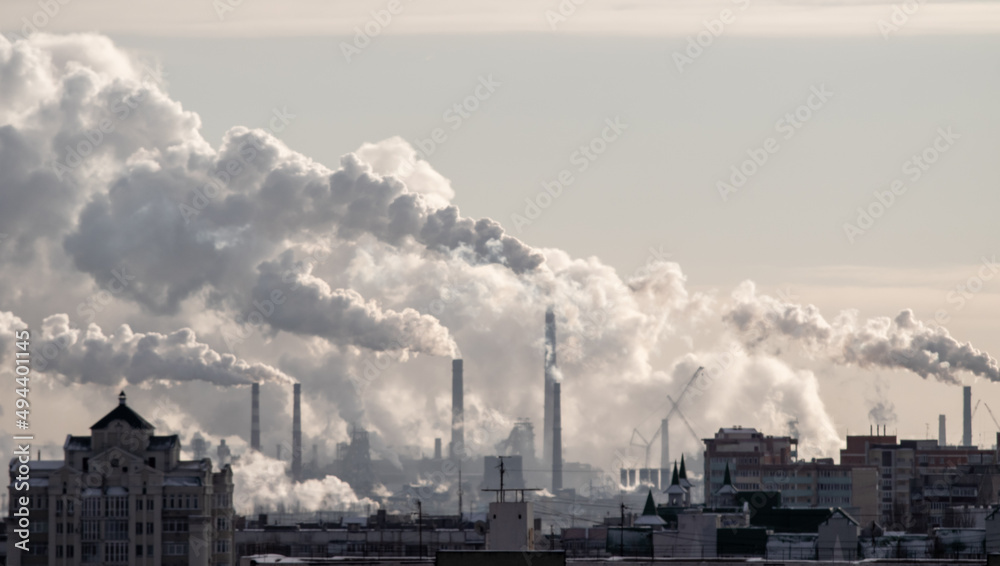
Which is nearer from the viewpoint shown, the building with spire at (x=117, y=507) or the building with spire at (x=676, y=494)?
the building with spire at (x=117, y=507)

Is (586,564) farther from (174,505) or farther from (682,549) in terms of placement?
(174,505)

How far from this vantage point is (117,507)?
12756 cm

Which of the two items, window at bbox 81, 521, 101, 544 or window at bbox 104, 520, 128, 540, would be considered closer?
window at bbox 81, 521, 101, 544

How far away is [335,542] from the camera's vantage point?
170m

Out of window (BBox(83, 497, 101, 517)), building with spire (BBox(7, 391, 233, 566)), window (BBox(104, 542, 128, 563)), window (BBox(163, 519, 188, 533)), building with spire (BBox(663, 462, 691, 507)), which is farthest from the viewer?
building with spire (BBox(663, 462, 691, 507))

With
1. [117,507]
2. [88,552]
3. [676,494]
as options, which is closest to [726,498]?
[676,494]

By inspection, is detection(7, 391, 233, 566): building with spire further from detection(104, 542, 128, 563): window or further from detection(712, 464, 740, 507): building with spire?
detection(712, 464, 740, 507): building with spire

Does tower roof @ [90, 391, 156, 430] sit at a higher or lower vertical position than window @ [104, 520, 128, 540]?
higher

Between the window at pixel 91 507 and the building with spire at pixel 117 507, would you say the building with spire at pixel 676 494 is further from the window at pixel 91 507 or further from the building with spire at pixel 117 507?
the window at pixel 91 507

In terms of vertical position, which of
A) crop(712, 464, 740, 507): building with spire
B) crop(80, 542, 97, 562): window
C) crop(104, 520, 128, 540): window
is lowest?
crop(80, 542, 97, 562): window

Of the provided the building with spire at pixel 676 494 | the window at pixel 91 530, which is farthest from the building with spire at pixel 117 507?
the building with spire at pixel 676 494

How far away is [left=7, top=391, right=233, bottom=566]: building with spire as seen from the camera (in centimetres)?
12594

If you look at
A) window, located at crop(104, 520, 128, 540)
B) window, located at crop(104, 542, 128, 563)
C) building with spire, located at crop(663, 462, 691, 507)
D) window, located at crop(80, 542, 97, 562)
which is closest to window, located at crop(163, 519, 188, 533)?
window, located at crop(104, 520, 128, 540)

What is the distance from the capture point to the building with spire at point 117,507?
413 ft
